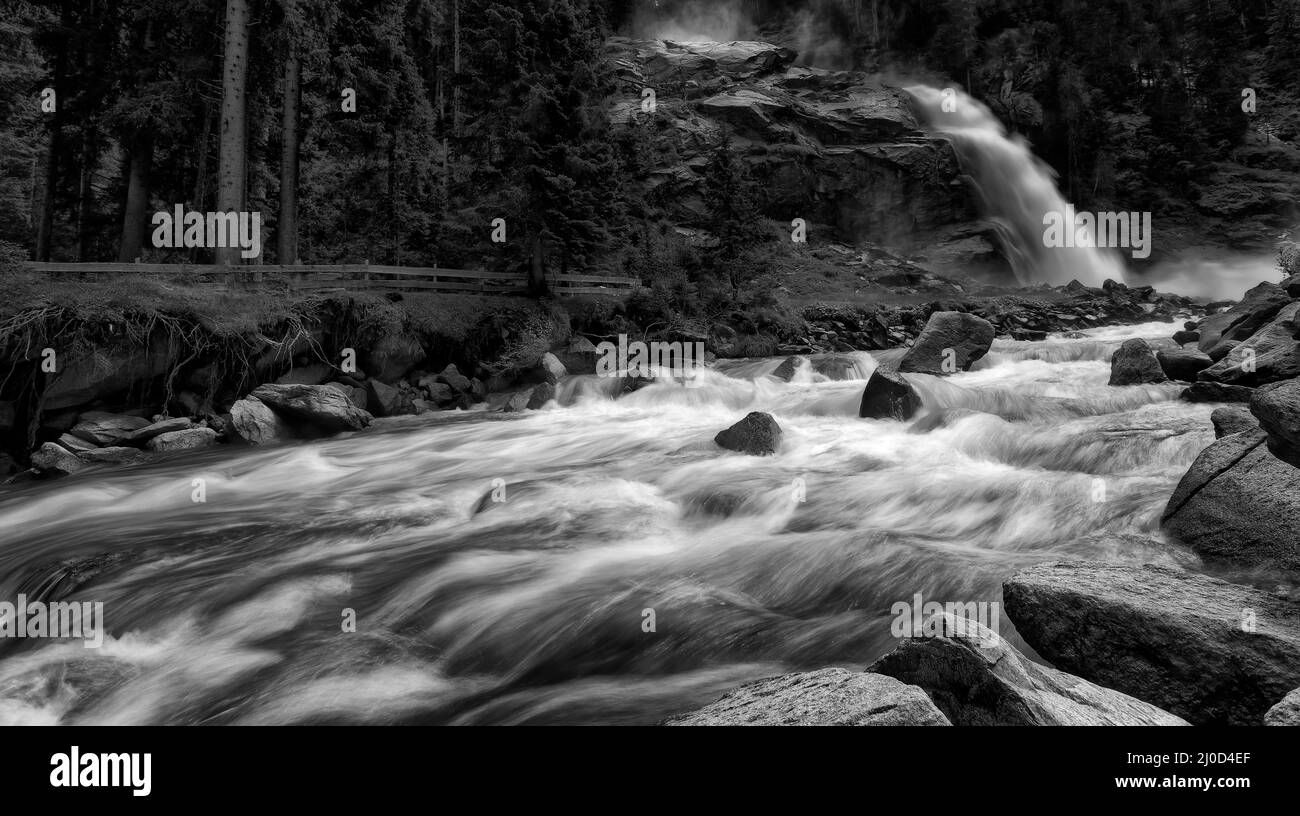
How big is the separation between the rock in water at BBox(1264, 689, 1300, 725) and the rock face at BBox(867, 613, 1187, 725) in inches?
16.6

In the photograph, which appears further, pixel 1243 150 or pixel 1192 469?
pixel 1243 150

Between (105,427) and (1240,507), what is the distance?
15526 mm

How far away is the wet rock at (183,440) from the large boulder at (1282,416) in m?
14.5

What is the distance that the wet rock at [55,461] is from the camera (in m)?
11.1

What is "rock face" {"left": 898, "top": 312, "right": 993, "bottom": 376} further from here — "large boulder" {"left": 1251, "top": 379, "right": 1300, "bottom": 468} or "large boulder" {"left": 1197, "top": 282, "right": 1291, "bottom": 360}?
"large boulder" {"left": 1251, "top": 379, "right": 1300, "bottom": 468}

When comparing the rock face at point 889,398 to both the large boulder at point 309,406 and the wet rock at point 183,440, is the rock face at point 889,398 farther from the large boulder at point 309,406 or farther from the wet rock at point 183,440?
the wet rock at point 183,440

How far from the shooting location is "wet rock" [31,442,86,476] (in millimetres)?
11141

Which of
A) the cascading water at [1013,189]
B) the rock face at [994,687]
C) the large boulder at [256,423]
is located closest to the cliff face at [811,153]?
the cascading water at [1013,189]

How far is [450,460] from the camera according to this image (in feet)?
39.7

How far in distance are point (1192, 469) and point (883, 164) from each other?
40.0 meters

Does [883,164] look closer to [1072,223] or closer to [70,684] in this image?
[1072,223]

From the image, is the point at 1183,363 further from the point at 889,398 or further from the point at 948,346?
the point at 889,398

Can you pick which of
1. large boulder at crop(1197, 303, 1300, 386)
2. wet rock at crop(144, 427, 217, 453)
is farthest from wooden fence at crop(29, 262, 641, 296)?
large boulder at crop(1197, 303, 1300, 386)

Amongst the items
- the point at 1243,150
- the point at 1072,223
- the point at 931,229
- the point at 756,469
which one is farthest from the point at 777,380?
the point at 1243,150
